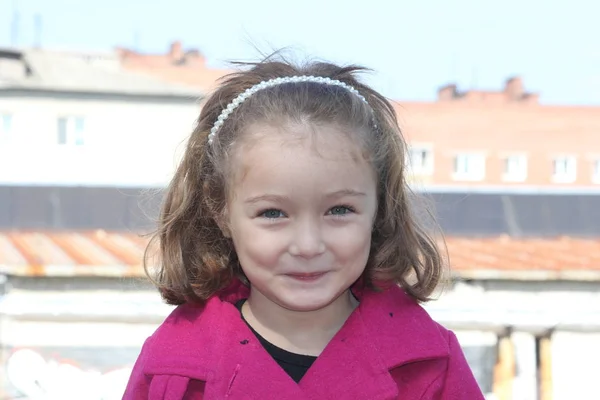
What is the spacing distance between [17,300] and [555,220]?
5221mm

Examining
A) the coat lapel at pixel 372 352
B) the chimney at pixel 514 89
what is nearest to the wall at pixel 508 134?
the chimney at pixel 514 89

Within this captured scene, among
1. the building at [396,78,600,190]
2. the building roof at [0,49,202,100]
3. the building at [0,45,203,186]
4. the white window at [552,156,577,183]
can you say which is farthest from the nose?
the white window at [552,156,577,183]

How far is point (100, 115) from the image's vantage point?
28.5m

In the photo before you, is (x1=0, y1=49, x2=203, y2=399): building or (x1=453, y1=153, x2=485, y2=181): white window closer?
(x1=0, y1=49, x2=203, y2=399): building

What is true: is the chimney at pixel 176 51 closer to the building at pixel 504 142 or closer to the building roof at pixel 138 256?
the building at pixel 504 142

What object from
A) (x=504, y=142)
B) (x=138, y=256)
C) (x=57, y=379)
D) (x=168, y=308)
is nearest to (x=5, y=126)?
(x=504, y=142)

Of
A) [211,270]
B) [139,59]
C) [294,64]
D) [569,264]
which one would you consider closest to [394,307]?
[211,270]

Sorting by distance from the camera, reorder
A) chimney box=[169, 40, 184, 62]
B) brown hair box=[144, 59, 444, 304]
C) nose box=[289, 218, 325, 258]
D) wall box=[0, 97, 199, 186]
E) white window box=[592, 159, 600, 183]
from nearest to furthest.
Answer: nose box=[289, 218, 325, 258] < brown hair box=[144, 59, 444, 304] < wall box=[0, 97, 199, 186] < white window box=[592, 159, 600, 183] < chimney box=[169, 40, 184, 62]

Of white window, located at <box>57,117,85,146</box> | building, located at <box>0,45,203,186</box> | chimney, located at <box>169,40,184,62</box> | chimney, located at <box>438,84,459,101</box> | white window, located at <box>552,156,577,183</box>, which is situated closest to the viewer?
building, located at <box>0,45,203,186</box>

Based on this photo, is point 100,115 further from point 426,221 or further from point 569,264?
point 426,221

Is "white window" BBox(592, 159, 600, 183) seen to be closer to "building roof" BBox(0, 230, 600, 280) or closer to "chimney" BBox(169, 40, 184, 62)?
"chimney" BBox(169, 40, 184, 62)

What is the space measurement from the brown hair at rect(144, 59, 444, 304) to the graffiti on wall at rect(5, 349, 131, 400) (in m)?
1.60

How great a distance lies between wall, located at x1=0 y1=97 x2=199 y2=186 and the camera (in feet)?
91.2

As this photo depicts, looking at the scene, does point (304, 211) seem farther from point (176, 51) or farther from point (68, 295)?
point (176, 51)
